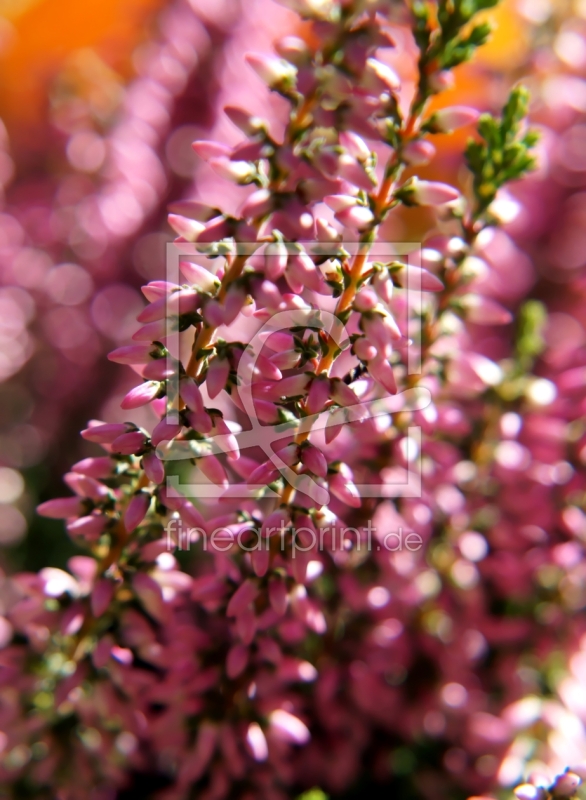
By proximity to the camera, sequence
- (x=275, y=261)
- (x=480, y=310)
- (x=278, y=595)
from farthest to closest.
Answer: (x=480, y=310) < (x=278, y=595) < (x=275, y=261)

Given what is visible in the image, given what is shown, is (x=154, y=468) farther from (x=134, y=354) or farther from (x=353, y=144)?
(x=353, y=144)

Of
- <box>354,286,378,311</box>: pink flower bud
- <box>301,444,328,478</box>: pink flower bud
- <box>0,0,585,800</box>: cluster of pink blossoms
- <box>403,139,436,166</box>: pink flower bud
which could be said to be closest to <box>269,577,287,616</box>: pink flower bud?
<box>0,0,585,800</box>: cluster of pink blossoms

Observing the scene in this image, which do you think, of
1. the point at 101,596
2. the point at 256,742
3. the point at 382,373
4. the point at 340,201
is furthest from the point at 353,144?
the point at 256,742

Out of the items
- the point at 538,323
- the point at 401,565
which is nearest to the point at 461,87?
the point at 538,323

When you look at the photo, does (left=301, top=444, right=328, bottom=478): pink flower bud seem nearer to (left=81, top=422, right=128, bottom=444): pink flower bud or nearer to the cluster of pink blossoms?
the cluster of pink blossoms

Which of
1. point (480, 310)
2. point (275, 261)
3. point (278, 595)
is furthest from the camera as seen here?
point (480, 310)

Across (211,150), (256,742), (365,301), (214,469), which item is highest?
(211,150)

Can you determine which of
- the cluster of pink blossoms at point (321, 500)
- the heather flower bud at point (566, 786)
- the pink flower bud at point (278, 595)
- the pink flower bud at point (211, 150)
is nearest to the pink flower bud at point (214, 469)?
the cluster of pink blossoms at point (321, 500)
